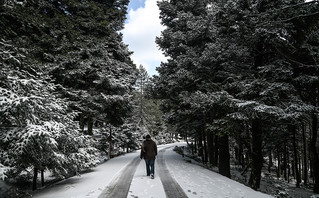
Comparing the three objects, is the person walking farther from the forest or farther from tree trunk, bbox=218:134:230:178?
tree trunk, bbox=218:134:230:178

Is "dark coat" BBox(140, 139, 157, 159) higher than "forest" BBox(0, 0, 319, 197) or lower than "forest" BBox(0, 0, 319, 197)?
lower

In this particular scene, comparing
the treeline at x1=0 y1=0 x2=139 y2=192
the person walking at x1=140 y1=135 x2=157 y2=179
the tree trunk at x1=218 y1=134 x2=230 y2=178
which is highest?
the treeline at x1=0 y1=0 x2=139 y2=192

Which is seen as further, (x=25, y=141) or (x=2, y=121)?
(x=2, y=121)

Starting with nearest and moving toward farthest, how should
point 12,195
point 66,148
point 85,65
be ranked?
point 12,195, point 66,148, point 85,65

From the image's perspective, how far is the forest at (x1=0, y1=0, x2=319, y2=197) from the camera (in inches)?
208

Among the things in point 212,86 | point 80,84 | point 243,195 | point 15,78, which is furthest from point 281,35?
point 80,84

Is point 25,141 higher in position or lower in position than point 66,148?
higher

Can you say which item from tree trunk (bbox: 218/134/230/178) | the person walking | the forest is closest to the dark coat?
the person walking

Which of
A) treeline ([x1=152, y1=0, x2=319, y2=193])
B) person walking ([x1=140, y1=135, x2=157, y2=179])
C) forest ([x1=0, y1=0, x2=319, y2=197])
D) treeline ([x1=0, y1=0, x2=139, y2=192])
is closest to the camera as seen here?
treeline ([x1=0, y1=0, x2=139, y2=192])

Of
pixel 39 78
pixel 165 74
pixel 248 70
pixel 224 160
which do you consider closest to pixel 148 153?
pixel 39 78

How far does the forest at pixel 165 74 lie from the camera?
527 cm

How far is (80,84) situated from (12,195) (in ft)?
40.9

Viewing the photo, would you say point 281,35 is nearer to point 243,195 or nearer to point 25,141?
point 243,195

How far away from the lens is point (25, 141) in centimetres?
502
